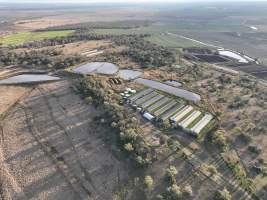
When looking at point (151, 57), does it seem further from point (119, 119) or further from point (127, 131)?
point (127, 131)

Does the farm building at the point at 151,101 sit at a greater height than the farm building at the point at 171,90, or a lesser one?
greater

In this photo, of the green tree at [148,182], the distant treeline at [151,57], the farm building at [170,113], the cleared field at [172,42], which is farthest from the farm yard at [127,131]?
the cleared field at [172,42]

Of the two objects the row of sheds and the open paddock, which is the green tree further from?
the open paddock

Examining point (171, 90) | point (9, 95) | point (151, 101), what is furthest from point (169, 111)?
point (9, 95)

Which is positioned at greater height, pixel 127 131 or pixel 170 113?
pixel 127 131

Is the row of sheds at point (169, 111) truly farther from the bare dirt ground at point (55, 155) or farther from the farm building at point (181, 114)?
the bare dirt ground at point (55, 155)

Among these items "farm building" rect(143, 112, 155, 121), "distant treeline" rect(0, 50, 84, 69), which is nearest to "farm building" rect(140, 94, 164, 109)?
"farm building" rect(143, 112, 155, 121)
